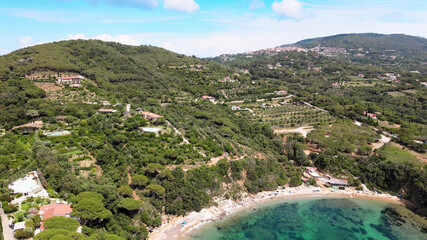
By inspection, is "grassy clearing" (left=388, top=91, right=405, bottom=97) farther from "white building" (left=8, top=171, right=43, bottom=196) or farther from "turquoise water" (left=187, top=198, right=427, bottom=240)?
"white building" (left=8, top=171, right=43, bottom=196)

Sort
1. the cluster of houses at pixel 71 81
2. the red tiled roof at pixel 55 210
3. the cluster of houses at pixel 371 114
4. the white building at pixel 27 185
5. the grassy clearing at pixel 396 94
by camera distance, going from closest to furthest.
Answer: the red tiled roof at pixel 55 210
the white building at pixel 27 185
the cluster of houses at pixel 71 81
the cluster of houses at pixel 371 114
the grassy clearing at pixel 396 94

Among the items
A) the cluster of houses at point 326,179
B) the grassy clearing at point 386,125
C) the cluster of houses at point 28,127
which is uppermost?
the cluster of houses at point 28,127

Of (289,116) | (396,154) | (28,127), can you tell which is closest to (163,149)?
(28,127)

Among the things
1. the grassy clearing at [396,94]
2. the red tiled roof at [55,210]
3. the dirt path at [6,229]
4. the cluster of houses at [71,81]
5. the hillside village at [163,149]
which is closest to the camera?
the dirt path at [6,229]

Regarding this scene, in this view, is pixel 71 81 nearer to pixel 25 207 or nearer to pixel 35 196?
pixel 35 196

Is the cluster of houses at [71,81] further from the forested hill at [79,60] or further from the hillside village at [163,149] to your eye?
the forested hill at [79,60]

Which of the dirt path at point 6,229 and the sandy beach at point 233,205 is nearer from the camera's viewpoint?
the dirt path at point 6,229

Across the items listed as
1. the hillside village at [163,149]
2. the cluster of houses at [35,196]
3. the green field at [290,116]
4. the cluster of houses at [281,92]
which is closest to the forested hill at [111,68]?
the hillside village at [163,149]

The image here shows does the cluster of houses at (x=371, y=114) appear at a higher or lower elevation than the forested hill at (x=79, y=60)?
lower
